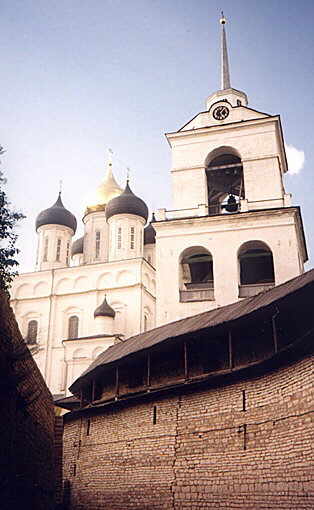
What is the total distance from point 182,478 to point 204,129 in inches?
583

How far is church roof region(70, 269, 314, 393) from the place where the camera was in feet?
36.7

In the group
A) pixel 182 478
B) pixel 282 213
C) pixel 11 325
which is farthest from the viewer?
pixel 282 213

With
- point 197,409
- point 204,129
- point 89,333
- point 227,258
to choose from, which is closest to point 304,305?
point 197,409

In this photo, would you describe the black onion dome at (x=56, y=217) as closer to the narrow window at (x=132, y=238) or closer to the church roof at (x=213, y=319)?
the narrow window at (x=132, y=238)

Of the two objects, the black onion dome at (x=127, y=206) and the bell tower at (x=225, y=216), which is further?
the black onion dome at (x=127, y=206)

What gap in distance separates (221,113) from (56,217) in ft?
52.0

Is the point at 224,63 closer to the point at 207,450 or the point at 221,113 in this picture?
the point at 221,113

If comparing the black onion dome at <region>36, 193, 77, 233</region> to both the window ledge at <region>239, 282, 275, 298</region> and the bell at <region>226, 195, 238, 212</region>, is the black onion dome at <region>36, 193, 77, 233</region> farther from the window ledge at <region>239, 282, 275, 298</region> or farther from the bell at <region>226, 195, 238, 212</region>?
the window ledge at <region>239, 282, 275, 298</region>

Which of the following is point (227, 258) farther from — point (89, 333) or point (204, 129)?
point (89, 333)

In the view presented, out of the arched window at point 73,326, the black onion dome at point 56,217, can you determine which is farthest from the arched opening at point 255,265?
the black onion dome at point 56,217

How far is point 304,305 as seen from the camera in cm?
1136

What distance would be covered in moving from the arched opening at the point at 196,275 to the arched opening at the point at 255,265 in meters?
1.17

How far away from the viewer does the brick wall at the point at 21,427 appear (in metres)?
8.09

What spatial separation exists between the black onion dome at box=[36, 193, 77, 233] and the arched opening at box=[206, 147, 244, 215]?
14.8m
